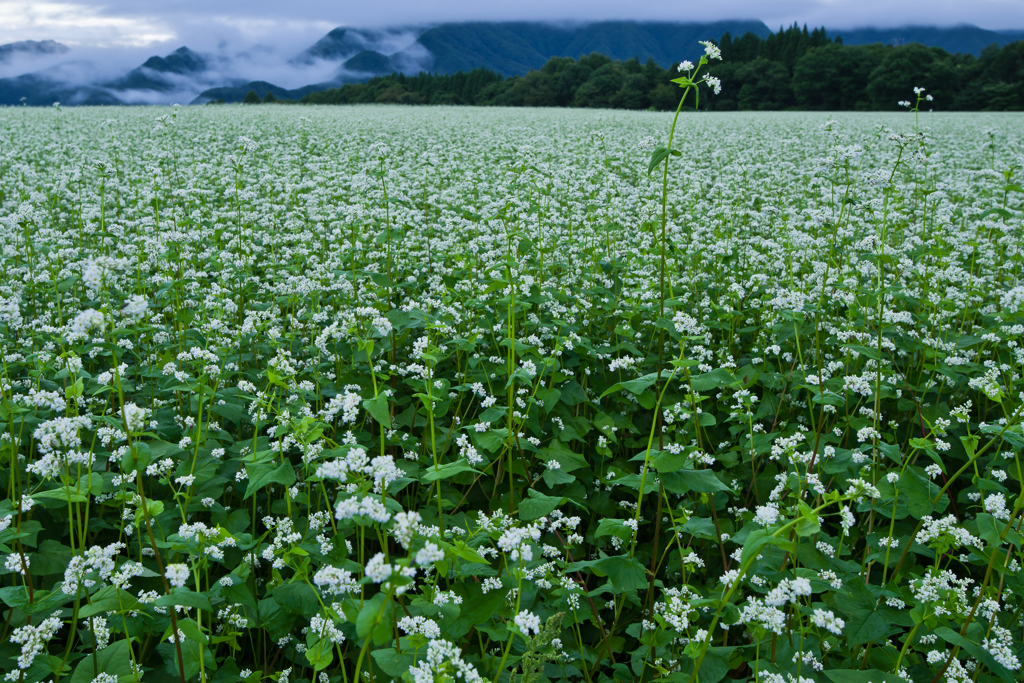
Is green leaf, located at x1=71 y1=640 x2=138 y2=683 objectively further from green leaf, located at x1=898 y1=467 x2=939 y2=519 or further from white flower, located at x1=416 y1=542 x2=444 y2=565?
green leaf, located at x1=898 y1=467 x2=939 y2=519

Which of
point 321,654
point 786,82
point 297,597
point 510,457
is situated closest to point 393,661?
point 321,654

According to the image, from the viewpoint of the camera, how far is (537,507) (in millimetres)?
2797

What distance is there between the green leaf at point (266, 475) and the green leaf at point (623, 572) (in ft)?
4.81

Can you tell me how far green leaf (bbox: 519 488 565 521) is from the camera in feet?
8.96

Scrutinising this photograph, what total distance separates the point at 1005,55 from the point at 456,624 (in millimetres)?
96119

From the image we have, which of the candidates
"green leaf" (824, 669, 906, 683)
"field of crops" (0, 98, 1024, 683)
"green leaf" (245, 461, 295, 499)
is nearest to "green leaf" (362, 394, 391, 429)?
"field of crops" (0, 98, 1024, 683)

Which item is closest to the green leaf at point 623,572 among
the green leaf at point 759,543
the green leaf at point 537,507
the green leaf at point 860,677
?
the green leaf at point 537,507

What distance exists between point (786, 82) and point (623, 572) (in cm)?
8423

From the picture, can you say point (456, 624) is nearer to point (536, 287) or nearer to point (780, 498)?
point (780, 498)

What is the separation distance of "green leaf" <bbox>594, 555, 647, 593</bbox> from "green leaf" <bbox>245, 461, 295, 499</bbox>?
1.47 metres

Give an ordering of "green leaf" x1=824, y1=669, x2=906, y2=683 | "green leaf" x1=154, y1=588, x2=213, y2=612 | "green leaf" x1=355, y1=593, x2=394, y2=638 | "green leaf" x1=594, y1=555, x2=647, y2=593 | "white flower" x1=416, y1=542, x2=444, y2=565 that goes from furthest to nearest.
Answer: "green leaf" x1=594, y1=555, x2=647, y2=593 < "green leaf" x1=824, y1=669, x2=906, y2=683 < "green leaf" x1=154, y1=588, x2=213, y2=612 < "white flower" x1=416, y1=542, x2=444, y2=565 < "green leaf" x1=355, y1=593, x2=394, y2=638

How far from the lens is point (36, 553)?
3.18 metres

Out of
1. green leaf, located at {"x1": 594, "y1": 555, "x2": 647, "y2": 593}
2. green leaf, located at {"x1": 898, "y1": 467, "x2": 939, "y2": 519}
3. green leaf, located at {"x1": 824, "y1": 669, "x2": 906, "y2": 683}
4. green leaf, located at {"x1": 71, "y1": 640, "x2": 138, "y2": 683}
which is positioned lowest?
green leaf, located at {"x1": 71, "y1": 640, "x2": 138, "y2": 683}

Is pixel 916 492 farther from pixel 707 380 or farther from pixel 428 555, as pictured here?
pixel 428 555
